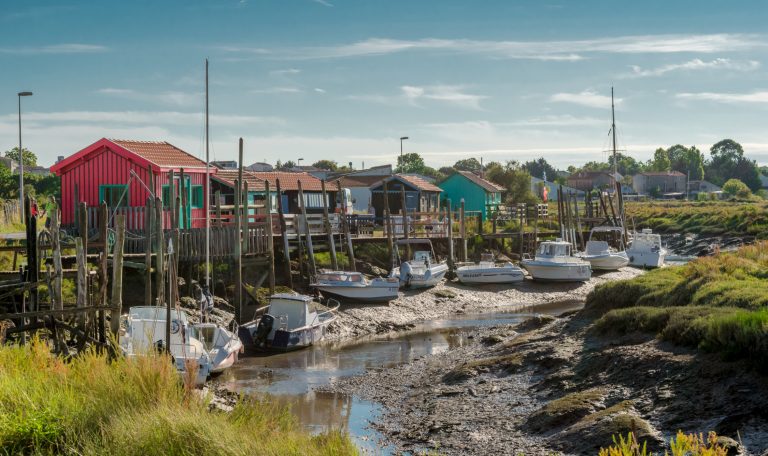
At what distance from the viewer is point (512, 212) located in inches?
2469

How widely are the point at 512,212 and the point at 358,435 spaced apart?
4753cm

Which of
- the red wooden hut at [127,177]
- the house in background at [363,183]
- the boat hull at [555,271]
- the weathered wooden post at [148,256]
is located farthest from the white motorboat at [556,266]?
the house in background at [363,183]

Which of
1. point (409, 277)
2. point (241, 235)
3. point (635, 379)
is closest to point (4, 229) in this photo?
point (241, 235)

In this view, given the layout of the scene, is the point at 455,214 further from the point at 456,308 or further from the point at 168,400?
the point at 168,400

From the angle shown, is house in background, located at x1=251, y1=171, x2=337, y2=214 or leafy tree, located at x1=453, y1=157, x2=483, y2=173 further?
leafy tree, located at x1=453, y1=157, x2=483, y2=173

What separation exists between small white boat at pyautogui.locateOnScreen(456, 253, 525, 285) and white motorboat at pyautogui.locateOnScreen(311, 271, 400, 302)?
7772mm

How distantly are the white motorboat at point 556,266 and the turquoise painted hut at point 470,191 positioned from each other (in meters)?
23.9

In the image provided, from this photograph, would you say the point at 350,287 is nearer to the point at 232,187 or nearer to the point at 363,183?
the point at 232,187

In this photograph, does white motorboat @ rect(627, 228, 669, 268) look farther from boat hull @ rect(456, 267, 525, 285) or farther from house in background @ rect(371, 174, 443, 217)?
house in background @ rect(371, 174, 443, 217)

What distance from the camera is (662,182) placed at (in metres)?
172

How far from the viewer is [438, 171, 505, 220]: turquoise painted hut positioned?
6938 cm

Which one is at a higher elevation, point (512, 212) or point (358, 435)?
point (512, 212)

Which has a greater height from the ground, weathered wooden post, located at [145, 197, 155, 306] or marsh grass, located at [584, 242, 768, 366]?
weathered wooden post, located at [145, 197, 155, 306]

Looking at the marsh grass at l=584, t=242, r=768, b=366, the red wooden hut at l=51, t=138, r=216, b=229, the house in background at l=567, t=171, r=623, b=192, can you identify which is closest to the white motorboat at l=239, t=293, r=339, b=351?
the red wooden hut at l=51, t=138, r=216, b=229
